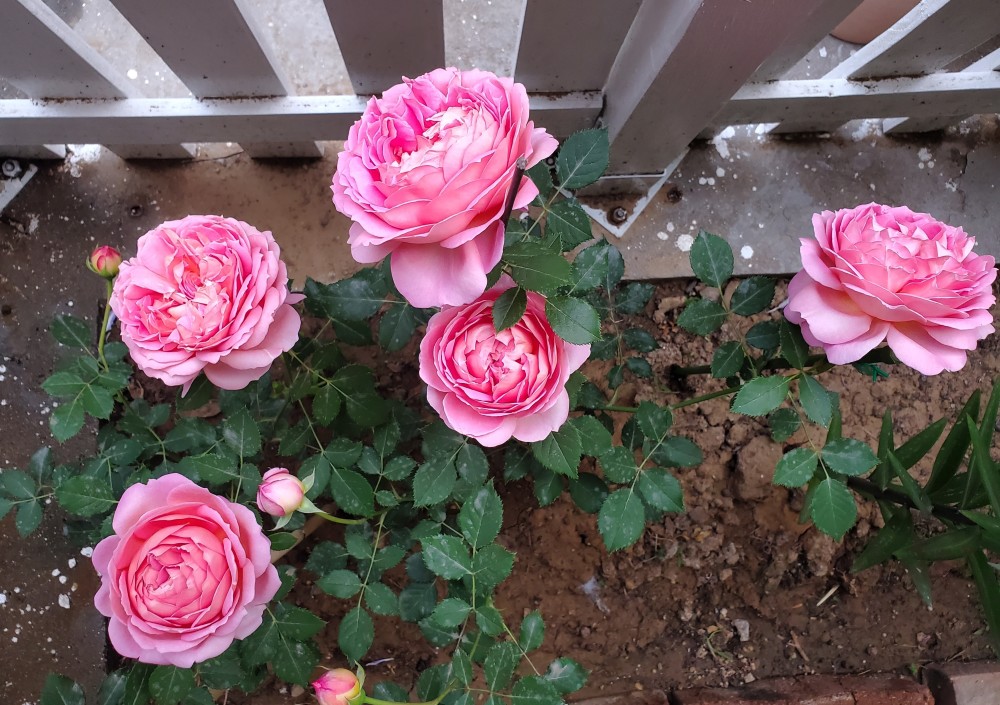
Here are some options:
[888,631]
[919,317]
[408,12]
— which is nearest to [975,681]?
[888,631]

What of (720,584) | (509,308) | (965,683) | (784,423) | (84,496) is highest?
(509,308)

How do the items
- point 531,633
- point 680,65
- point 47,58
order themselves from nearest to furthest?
point 531,633, point 680,65, point 47,58

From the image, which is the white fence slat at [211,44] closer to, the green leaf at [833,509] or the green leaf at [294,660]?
the green leaf at [294,660]

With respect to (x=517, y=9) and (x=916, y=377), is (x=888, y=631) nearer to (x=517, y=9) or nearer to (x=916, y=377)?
(x=916, y=377)

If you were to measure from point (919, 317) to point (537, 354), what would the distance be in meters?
0.42

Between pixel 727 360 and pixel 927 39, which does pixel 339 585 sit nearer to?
pixel 727 360

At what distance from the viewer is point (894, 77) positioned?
4.36 feet

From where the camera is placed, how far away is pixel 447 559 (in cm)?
→ 91

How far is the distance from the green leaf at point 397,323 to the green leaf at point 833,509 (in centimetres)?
63

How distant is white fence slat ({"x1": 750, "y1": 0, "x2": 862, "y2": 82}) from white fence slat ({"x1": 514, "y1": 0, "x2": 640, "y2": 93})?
0.87 feet

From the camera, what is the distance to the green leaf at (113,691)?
1.05m

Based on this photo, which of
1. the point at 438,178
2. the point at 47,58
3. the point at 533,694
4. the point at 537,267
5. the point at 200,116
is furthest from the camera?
the point at 200,116

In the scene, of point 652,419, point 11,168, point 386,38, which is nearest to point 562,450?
point 652,419

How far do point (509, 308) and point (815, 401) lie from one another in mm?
Answer: 467
